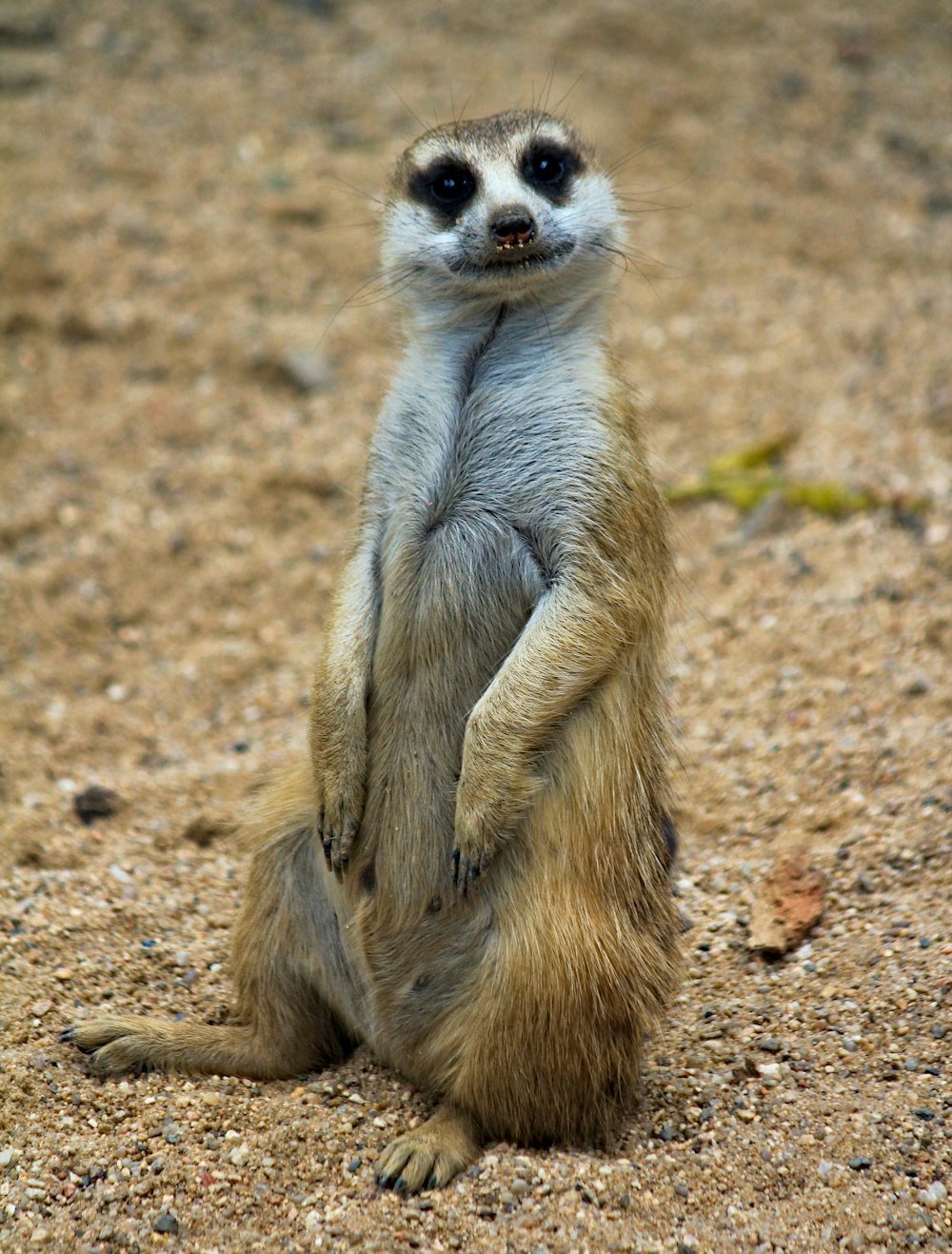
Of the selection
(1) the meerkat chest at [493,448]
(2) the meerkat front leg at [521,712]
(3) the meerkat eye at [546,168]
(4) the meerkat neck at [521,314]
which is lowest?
(2) the meerkat front leg at [521,712]

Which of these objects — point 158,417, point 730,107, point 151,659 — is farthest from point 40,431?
point 730,107

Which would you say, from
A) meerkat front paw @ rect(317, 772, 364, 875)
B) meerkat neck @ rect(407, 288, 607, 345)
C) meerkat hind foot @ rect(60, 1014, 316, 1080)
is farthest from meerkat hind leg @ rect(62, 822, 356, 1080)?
meerkat neck @ rect(407, 288, 607, 345)

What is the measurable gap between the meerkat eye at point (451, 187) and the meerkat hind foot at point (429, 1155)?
2.11 meters

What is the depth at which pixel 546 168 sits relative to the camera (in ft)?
11.3

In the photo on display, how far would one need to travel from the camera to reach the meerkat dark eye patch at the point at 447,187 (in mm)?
3398

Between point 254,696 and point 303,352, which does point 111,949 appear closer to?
point 254,696

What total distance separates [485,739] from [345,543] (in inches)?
31.4

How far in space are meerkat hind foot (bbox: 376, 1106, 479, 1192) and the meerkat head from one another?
186cm

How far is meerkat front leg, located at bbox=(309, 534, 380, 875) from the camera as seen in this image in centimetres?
321

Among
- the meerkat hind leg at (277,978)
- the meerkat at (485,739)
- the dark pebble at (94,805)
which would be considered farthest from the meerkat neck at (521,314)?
the dark pebble at (94,805)

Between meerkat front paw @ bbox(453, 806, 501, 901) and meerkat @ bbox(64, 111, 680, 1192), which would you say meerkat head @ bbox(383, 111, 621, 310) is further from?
meerkat front paw @ bbox(453, 806, 501, 901)

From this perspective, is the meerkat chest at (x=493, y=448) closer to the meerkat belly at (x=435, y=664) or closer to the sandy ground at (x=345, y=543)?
the meerkat belly at (x=435, y=664)

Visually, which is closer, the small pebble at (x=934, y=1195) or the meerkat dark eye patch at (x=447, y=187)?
the small pebble at (x=934, y=1195)

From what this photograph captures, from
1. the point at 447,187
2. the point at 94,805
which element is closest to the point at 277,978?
the point at 94,805
